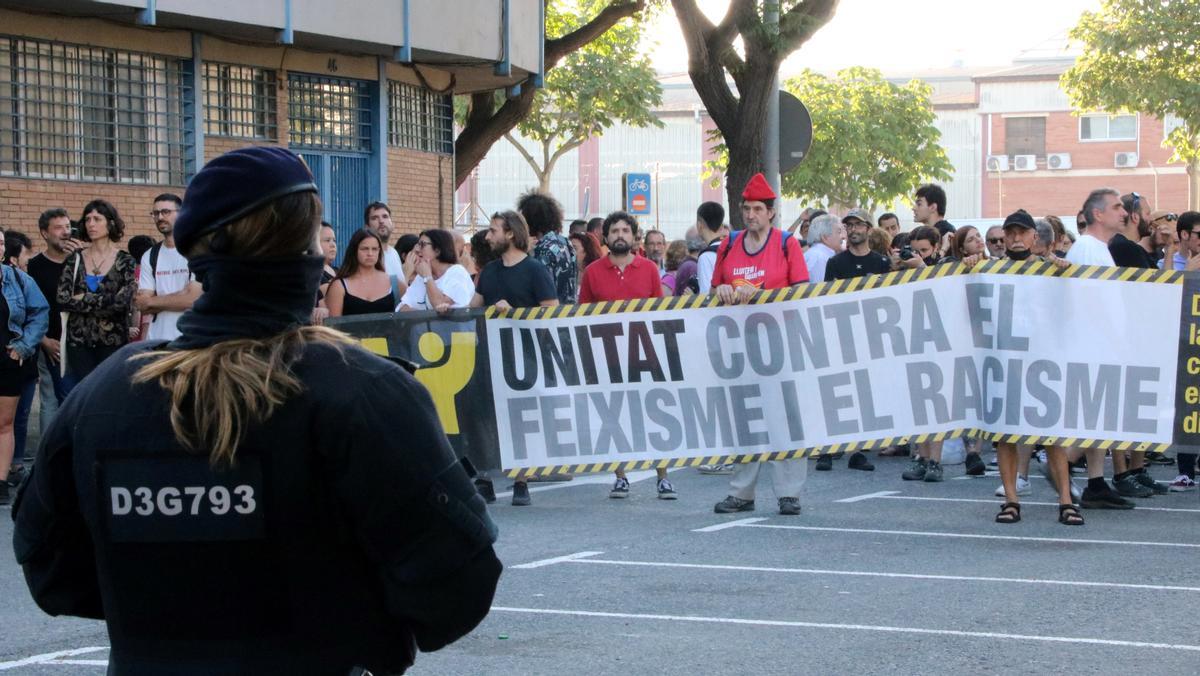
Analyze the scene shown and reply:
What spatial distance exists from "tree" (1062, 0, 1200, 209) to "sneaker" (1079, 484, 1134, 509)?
26023 mm

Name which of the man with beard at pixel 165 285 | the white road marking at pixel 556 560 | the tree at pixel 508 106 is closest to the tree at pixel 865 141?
the tree at pixel 508 106

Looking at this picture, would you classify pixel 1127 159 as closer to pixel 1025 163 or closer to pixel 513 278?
pixel 1025 163

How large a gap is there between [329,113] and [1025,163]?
6352cm

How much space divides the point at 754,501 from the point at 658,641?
4.48 metres

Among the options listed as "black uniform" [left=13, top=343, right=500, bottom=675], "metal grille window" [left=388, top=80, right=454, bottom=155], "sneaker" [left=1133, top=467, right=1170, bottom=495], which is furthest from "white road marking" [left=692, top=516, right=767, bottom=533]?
"metal grille window" [left=388, top=80, right=454, bottom=155]

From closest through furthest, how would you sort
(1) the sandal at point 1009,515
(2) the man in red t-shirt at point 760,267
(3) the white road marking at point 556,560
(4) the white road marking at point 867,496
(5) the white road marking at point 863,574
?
(5) the white road marking at point 863,574
(3) the white road marking at point 556,560
(1) the sandal at point 1009,515
(2) the man in red t-shirt at point 760,267
(4) the white road marking at point 867,496

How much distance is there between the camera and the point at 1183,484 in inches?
489

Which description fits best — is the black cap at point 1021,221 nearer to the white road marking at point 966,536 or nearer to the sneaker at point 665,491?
the white road marking at point 966,536

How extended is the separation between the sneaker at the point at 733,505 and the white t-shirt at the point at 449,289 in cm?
231

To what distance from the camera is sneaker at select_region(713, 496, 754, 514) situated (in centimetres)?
1104

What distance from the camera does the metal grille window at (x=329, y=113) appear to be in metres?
21.0

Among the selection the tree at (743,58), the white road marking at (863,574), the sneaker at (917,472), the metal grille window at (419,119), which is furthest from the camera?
the metal grille window at (419,119)

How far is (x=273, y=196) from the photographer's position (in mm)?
2508

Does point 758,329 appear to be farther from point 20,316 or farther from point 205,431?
point 205,431
